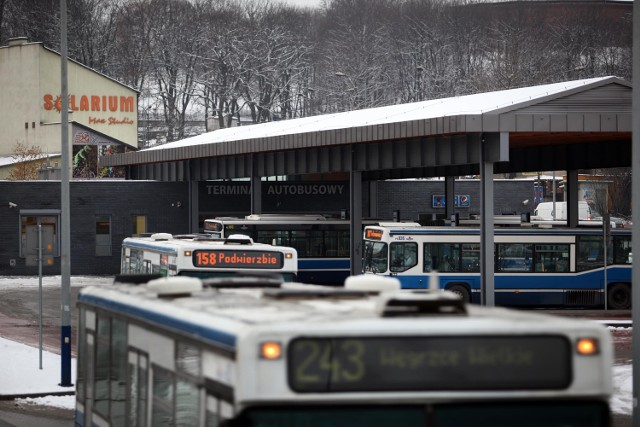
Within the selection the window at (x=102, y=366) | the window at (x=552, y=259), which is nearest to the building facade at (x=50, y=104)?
the window at (x=552, y=259)

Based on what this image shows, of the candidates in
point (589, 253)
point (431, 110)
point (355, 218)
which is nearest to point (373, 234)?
point (355, 218)

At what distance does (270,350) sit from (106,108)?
76.2 m

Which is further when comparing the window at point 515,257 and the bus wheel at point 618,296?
the bus wheel at point 618,296

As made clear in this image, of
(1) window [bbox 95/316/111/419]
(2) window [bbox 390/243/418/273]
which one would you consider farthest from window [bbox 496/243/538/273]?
(1) window [bbox 95/316/111/419]

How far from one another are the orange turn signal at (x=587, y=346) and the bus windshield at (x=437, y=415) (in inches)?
9.5

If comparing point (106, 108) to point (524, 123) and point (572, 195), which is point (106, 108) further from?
point (524, 123)

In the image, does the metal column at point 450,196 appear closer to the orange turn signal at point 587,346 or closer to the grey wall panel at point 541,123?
the grey wall panel at point 541,123

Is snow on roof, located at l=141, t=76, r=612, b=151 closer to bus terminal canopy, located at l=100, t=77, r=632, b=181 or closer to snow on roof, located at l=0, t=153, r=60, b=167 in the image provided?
bus terminal canopy, located at l=100, t=77, r=632, b=181

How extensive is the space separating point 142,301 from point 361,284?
146 centimetres

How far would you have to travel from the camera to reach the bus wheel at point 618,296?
135ft

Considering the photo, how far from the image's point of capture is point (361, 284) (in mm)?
7469

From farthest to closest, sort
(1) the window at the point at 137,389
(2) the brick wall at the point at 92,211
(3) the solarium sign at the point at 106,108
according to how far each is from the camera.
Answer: (3) the solarium sign at the point at 106,108, (2) the brick wall at the point at 92,211, (1) the window at the point at 137,389

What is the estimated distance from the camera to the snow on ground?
20.8 meters

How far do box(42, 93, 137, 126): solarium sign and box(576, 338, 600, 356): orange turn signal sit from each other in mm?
75133
